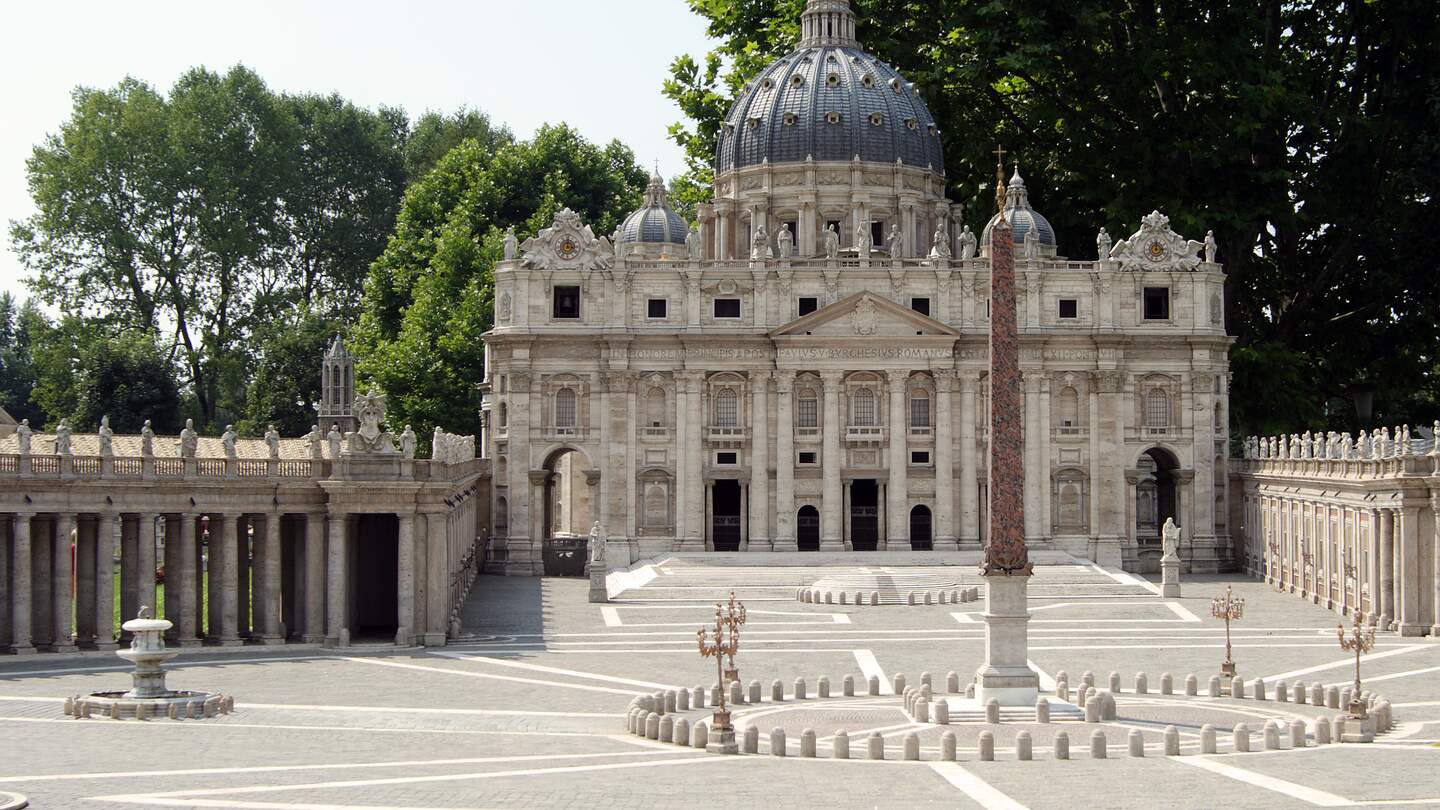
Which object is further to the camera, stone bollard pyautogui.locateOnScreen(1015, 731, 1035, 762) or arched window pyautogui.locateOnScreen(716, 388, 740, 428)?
arched window pyautogui.locateOnScreen(716, 388, 740, 428)

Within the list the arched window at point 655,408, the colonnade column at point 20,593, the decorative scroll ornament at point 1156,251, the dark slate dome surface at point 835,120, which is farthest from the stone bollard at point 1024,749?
the dark slate dome surface at point 835,120

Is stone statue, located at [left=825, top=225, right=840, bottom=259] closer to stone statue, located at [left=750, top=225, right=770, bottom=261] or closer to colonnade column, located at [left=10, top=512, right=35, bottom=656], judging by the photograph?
stone statue, located at [left=750, top=225, right=770, bottom=261]

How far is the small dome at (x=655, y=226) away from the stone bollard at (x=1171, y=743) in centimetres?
6594

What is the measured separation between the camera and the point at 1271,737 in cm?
4194

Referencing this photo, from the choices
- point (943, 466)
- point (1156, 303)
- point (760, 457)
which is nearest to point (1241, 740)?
point (943, 466)

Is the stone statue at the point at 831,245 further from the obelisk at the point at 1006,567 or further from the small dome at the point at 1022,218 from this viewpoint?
the obelisk at the point at 1006,567

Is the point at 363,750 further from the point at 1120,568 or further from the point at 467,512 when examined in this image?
the point at 1120,568

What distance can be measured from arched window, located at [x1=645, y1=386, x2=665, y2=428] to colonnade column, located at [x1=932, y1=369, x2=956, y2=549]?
42.5 feet

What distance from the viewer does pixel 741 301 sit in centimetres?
9719

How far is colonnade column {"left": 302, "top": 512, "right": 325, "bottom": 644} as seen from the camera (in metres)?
64.8

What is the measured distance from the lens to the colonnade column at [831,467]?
96500 mm

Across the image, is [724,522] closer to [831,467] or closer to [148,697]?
[831,467]

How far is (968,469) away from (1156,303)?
473 inches

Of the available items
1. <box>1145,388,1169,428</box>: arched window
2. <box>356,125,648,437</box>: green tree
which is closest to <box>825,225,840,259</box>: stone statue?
<box>1145,388,1169,428</box>: arched window
